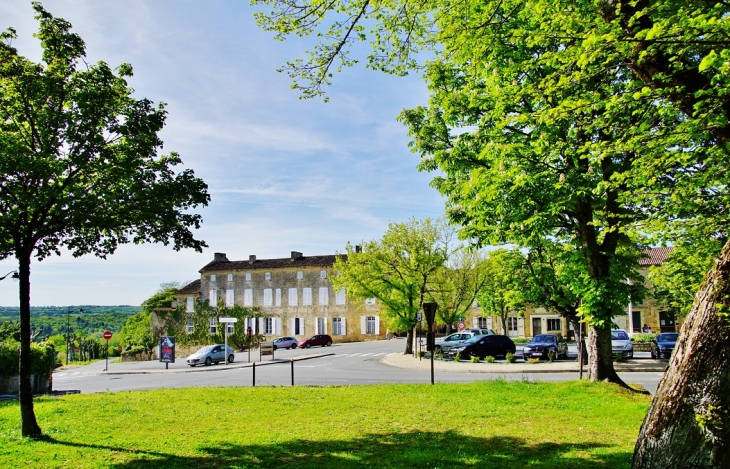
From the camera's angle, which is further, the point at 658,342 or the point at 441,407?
the point at 658,342

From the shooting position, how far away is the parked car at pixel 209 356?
33.0 metres

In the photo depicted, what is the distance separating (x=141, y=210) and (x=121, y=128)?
146cm

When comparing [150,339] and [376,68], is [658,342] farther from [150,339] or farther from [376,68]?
[150,339]

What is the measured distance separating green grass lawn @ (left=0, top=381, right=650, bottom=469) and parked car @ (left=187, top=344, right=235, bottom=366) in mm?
19440

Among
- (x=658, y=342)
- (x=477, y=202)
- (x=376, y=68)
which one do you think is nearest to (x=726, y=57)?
(x=376, y=68)

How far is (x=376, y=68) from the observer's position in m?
8.48

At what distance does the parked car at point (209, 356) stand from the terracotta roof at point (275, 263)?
73.6 feet

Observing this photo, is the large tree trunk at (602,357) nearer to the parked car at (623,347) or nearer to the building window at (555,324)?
the parked car at (623,347)

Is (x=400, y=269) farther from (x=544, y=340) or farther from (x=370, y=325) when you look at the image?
(x=370, y=325)

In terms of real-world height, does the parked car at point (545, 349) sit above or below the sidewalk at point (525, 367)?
above

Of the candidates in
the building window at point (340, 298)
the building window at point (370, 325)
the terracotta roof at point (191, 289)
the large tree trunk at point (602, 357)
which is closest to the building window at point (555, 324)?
the building window at point (370, 325)

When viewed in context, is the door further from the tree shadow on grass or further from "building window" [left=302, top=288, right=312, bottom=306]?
the tree shadow on grass

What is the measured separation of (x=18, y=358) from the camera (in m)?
16.9

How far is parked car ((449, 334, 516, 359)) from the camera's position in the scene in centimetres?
2928
